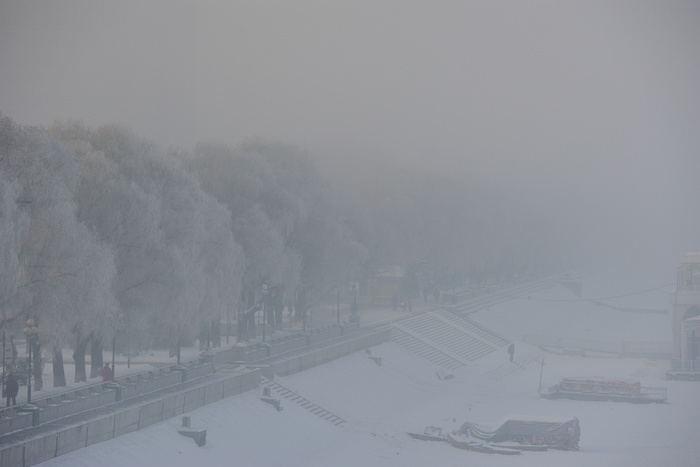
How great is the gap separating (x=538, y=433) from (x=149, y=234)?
1334cm

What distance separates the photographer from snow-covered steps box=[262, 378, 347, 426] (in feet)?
109

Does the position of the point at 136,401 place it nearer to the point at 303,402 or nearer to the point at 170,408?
the point at 170,408

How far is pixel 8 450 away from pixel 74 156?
10.2 meters

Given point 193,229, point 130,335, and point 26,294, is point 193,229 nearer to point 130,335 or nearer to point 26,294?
point 130,335

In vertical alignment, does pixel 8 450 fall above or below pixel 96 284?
below

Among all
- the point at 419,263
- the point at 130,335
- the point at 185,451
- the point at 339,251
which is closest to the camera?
the point at 185,451

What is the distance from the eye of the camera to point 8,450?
19656 millimetres

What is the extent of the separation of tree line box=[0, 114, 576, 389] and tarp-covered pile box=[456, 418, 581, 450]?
10072 mm

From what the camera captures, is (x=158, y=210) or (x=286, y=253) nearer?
(x=158, y=210)

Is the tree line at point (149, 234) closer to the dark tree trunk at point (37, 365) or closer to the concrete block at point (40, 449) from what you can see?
the dark tree trunk at point (37, 365)

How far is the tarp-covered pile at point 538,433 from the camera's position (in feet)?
101

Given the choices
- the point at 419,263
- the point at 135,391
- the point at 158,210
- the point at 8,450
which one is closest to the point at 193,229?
the point at 158,210

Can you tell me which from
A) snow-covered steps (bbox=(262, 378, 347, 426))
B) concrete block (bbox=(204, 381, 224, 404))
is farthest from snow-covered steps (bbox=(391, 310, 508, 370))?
concrete block (bbox=(204, 381, 224, 404))

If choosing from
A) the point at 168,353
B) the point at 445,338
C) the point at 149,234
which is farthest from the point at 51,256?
the point at 445,338
